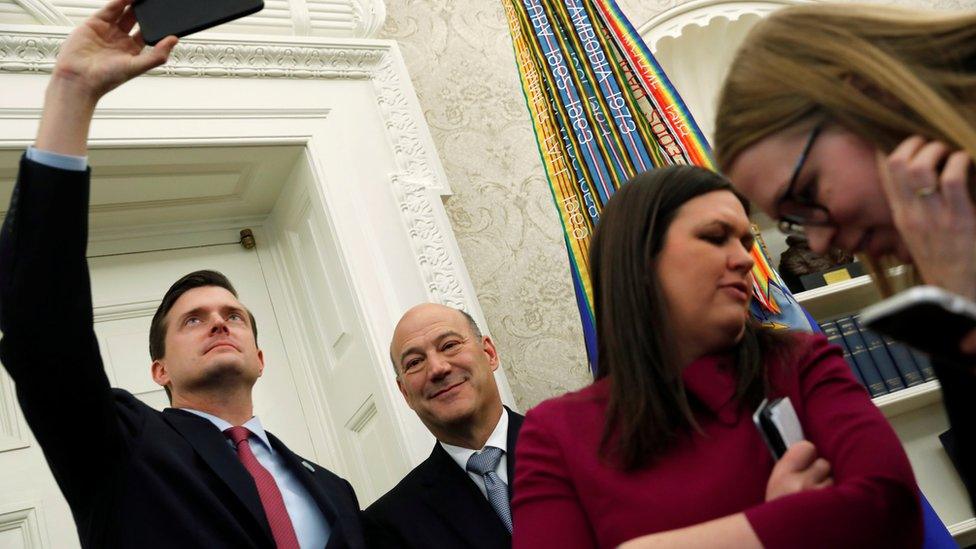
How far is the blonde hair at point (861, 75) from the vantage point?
0.76 m

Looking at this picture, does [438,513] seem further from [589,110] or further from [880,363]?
[880,363]

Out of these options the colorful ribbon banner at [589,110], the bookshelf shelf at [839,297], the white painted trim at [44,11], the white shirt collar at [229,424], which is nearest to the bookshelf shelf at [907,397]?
the bookshelf shelf at [839,297]

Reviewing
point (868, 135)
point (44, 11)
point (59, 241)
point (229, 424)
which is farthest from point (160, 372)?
point (868, 135)

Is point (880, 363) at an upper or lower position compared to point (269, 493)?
lower

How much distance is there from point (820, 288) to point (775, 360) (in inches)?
78.0

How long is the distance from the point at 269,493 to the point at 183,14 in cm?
86

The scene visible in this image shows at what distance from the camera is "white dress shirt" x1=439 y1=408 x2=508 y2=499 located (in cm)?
189

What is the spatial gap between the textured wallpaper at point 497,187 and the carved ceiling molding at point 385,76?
0.59 ft

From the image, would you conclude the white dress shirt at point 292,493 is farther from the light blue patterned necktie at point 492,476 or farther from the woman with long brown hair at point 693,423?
the woman with long brown hair at point 693,423

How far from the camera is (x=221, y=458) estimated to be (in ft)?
5.38

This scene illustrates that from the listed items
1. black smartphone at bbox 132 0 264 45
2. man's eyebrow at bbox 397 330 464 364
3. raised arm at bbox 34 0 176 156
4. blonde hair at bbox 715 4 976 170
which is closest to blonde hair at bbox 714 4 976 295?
blonde hair at bbox 715 4 976 170

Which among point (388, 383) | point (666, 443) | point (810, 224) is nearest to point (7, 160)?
point (388, 383)

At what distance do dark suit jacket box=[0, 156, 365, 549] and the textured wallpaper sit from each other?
0.96m

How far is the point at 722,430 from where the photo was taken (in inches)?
40.9
